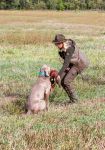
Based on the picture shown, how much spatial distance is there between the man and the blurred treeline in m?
99.6

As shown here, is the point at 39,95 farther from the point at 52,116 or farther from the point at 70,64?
the point at 70,64

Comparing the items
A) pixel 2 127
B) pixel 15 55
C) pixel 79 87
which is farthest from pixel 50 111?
pixel 15 55

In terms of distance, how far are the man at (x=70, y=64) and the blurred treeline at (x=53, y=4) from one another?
99565 mm

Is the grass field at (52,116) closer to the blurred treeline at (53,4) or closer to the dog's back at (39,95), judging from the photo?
the dog's back at (39,95)

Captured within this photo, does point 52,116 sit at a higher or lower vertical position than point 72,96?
higher

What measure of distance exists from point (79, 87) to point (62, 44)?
A: 288 cm

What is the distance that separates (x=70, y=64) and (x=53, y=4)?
106 metres

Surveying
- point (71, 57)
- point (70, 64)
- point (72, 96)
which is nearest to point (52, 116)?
point (72, 96)

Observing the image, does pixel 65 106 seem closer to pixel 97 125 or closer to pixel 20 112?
pixel 20 112

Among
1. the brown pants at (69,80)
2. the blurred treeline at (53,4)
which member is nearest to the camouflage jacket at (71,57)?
the brown pants at (69,80)

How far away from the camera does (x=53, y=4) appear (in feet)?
381

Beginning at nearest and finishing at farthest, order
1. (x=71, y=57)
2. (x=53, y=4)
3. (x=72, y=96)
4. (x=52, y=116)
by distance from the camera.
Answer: (x=52, y=116) → (x=71, y=57) → (x=72, y=96) → (x=53, y=4)

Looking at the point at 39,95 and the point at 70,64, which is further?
the point at 70,64

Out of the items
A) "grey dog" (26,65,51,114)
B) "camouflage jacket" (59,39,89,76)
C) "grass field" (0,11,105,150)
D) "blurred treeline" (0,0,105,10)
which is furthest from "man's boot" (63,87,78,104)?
"blurred treeline" (0,0,105,10)
